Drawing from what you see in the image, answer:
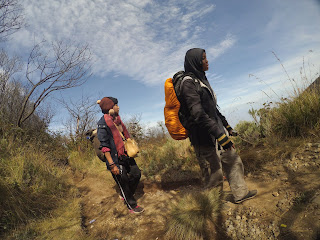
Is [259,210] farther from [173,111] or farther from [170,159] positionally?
[170,159]

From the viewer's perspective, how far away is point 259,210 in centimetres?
237

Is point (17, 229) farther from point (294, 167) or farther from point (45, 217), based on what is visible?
point (294, 167)

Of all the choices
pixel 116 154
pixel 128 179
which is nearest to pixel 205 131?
pixel 116 154

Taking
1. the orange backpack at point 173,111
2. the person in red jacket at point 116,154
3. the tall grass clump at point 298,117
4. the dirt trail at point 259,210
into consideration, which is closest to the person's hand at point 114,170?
the person in red jacket at point 116,154

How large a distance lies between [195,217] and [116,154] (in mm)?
1818

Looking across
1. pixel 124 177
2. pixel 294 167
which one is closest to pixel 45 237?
pixel 124 177

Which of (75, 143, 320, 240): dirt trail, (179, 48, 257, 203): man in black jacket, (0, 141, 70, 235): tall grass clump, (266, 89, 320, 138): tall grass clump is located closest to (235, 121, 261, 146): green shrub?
(266, 89, 320, 138): tall grass clump

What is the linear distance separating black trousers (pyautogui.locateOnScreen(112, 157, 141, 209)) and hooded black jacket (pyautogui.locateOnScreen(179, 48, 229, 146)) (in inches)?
65.3

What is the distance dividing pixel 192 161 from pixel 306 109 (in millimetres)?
2650

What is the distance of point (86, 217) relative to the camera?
3713mm

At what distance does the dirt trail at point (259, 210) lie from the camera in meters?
2.04

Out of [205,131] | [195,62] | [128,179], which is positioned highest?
[195,62]

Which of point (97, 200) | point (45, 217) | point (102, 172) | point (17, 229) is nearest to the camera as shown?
point (17, 229)

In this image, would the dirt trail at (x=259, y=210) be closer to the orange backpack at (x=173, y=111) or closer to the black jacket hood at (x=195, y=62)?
the orange backpack at (x=173, y=111)
